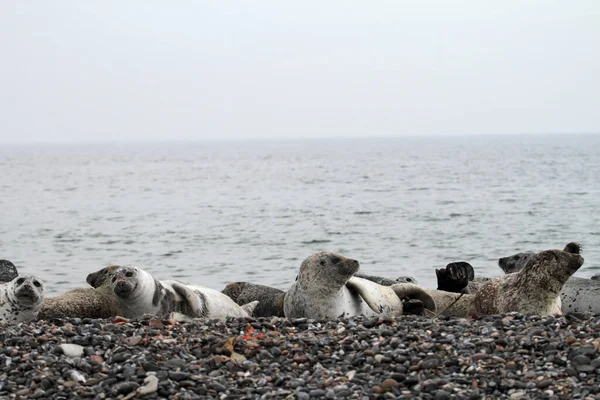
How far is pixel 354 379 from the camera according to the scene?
18.9 feet

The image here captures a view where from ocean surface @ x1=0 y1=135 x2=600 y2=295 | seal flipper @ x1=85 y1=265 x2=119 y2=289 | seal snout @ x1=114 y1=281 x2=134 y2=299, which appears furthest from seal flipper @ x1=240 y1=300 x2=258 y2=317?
ocean surface @ x1=0 y1=135 x2=600 y2=295

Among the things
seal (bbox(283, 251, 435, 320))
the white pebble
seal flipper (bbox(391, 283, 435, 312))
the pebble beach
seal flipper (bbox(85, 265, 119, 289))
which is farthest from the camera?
seal flipper (bbox(85, 265, 119, 289))

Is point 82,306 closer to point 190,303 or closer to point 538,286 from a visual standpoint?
point 190,303

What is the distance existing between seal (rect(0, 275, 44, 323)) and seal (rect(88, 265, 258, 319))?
77cm

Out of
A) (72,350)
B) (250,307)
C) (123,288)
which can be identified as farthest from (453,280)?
(72,350)

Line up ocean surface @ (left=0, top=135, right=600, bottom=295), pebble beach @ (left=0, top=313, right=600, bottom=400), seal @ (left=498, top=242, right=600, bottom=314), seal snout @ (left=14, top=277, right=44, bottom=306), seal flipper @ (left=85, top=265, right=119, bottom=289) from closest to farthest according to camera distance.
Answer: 1. pebble beach @ (left=0, top=313, right=600, bottom=400)
2. seal snout @ (left=14, top=277, right=44, bottom=306)
3. seal @ (left=498, top=242, right=600, bottom=314)
4. seal flipper @ (left=85, top=265, right=119, bottom=289)
5. ocean surface @ (left=0, top=135, right=600, bottom=295)

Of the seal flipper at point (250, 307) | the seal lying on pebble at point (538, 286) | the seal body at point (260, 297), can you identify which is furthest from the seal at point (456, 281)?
the seal flipper at point (250, 307)

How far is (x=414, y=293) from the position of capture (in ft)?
33.8

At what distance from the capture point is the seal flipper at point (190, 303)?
9406 millimetres

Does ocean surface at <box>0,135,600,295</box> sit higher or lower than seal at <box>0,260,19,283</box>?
lower

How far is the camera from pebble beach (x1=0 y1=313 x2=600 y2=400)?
18.2ft

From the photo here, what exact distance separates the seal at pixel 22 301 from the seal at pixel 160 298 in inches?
30.2

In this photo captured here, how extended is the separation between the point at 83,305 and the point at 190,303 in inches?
43.9

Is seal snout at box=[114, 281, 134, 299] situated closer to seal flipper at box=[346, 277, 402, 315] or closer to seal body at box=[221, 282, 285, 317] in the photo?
seal body at box=[221, 282, 285, 317]
